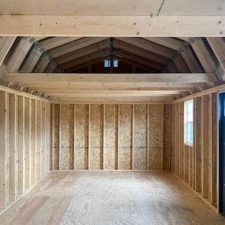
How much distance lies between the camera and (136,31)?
102 inches

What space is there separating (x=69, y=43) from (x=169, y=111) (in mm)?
4681

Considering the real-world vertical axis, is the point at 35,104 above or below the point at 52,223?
above

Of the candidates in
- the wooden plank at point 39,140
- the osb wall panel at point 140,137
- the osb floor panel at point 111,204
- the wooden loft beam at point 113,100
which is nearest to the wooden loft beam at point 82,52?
the wooden plank at point 39,140

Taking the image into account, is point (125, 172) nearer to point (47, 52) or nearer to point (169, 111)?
point (169, 111)

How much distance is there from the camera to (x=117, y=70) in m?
8.89

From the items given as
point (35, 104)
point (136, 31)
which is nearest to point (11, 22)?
point (136, 31)

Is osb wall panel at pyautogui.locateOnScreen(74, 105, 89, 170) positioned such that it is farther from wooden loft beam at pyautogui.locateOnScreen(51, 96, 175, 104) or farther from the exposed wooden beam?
the exposed wooden beam

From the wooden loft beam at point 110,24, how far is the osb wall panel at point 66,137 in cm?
742

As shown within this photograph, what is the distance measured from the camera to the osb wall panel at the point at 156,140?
997 cm

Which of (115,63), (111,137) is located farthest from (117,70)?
(111,137)

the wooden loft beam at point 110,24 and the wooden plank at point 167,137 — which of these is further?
the wooden plank at point 167,137

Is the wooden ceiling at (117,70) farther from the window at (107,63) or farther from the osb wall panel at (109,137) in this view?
the osb wall panel at (109,137)

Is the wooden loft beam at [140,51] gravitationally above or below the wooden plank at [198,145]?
above

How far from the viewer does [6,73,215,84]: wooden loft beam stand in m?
5.13
